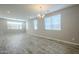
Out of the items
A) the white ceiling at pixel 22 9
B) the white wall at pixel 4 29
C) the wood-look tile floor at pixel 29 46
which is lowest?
the wood-look tile floor at pixel 29 46

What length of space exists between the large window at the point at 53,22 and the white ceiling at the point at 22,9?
16cm

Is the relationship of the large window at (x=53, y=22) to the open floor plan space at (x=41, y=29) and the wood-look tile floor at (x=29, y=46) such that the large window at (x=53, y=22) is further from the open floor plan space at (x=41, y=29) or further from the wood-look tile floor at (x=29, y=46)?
the wood-look tile floor at (x=29, y=46)

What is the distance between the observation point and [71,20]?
2.04 m

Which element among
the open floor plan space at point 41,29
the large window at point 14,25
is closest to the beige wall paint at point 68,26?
the open floor plan space at point 41,29

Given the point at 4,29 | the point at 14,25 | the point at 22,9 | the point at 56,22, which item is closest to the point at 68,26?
→ the point at 56,22

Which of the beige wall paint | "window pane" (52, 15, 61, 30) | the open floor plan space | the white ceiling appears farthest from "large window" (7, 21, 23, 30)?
"window pane" (52, 15, 61, 30)

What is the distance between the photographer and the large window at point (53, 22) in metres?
2.05

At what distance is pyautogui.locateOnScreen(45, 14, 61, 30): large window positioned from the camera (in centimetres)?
205

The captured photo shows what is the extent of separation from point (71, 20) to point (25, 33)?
0.96 metres

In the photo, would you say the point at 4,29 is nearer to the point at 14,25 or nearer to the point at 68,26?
the point at 14,25

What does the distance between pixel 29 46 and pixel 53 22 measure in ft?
2.24

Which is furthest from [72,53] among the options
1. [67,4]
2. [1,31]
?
[1,31]

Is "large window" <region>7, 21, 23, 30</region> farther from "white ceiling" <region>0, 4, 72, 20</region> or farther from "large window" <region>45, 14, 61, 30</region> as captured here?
"large window" <region>45, 14, 61, 30</region>

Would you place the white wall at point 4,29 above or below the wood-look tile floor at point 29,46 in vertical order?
above
